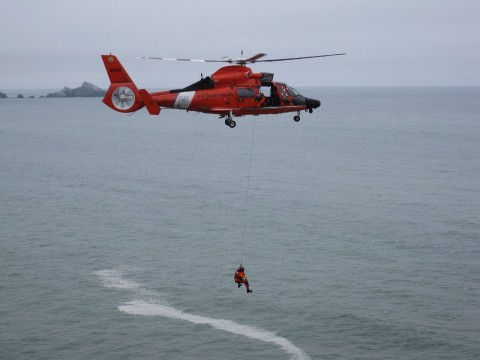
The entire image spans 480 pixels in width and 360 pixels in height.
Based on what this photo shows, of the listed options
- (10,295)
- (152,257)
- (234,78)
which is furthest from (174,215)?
(234,78)

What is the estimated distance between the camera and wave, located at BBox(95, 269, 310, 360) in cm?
8431

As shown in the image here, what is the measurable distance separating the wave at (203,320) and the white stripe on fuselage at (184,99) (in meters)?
48.6

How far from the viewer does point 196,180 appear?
6722 inches

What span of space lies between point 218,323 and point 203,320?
2155 mm

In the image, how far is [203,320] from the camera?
90.4 m

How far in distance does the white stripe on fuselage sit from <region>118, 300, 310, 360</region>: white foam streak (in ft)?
159

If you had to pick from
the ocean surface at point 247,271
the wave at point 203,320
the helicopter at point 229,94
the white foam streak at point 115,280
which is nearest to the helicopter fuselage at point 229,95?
the helicopter at point 229,94

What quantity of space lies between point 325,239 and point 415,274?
65.7 feet

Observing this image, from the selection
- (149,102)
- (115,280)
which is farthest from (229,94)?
(115,280)

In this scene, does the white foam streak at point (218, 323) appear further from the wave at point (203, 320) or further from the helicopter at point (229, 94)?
the helicopter at point (229, 94)

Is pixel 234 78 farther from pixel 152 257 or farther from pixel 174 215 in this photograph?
pixel 174 215

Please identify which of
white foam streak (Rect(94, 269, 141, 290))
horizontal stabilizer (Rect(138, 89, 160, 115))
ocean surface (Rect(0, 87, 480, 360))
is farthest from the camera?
white foam streak (Rect(94, 269, 141, 290))

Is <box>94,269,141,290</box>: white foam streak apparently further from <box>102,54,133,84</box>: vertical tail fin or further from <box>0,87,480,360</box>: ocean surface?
<box>102,54,133,84</box>: vertical tail fin

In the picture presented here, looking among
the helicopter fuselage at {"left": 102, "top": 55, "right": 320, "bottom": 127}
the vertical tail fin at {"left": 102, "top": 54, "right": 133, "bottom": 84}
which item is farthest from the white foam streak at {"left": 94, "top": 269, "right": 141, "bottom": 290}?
the vertical tail fin at {"left": 102, "top": 54, "right": 133, "bottom": 84}
